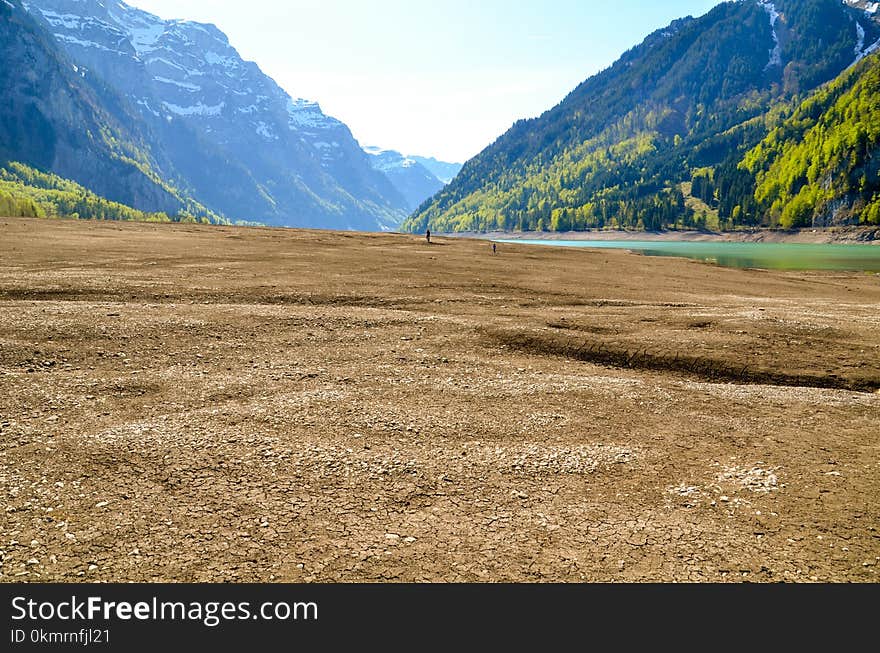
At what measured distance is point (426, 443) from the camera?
10.2m

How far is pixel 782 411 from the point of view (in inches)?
496

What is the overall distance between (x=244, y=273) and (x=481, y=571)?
1116 inches

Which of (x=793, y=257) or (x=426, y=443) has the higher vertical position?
(x=793, y=257)

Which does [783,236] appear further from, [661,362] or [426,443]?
[426,443]

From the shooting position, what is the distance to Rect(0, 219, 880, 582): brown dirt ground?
670 cm

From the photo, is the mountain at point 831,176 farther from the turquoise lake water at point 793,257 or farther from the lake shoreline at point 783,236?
the turquoise lake water at point 793,257

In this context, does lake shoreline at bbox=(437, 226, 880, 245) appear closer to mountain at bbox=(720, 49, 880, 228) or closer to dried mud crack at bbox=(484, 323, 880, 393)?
mountain at bbox=(720, 49, 880, 228)

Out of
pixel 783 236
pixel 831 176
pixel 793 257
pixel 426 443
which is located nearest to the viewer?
pixel 426 443

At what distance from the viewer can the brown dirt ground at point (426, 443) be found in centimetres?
670

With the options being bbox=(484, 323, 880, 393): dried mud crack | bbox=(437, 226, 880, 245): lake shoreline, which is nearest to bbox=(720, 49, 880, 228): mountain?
bbox=(437, 226, 880, 245): lake shoreline

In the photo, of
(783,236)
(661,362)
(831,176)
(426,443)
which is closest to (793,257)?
(783,236)

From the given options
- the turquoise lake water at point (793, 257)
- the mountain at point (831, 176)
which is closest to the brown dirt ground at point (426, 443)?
the turquoise lake water at point (793, 257)
